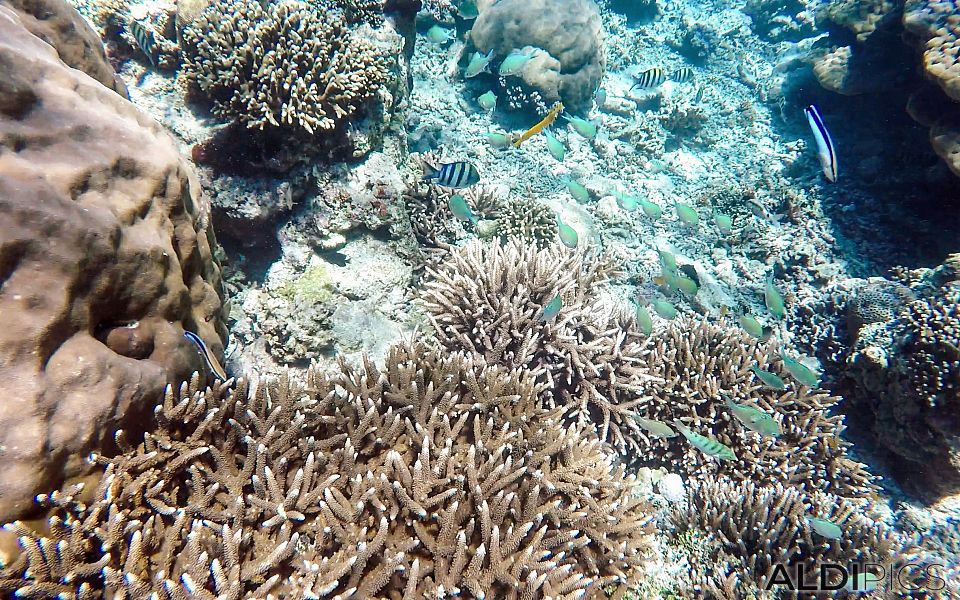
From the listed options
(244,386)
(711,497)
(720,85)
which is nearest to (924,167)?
(720,85)

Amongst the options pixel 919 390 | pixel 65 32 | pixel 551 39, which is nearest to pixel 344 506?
pixel 65 32

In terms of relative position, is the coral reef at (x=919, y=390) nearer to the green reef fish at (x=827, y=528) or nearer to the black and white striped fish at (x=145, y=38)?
the green reef fish at (x=827, y=528)

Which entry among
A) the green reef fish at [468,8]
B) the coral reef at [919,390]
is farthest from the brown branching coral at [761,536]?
the green reef fish at [468,8]

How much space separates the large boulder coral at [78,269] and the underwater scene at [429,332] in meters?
0.02

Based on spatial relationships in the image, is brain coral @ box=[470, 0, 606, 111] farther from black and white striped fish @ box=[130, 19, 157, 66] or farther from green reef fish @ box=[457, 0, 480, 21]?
black and white striped fish @ box=[130, 19, 157, 66]

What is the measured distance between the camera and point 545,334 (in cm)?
427

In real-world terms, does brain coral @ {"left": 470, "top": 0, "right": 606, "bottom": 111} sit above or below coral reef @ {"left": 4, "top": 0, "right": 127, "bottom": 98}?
above

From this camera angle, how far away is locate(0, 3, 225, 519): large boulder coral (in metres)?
2.04

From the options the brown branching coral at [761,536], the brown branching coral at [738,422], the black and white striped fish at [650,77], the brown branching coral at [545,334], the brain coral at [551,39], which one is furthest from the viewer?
the brain coral at [551,39]

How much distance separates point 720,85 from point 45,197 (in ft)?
50.3

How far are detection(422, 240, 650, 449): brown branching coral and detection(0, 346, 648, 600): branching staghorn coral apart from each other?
829mm

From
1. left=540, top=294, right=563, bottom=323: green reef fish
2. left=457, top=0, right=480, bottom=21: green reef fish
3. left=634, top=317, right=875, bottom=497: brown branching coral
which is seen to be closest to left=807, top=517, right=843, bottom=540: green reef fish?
left=634, top=317, right=875, bottom=497: brown branching coral

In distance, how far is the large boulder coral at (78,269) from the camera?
6.68ft

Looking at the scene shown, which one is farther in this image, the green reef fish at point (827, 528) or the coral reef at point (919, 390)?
the coral reef at point (919, 390)
